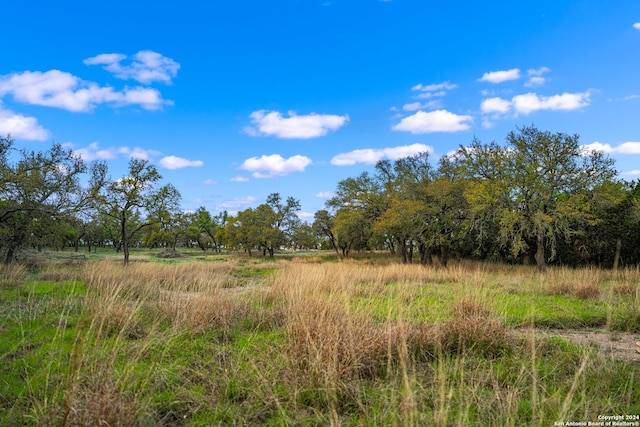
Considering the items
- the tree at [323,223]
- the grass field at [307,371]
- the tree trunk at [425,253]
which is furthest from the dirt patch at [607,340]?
the tree at [323,223]

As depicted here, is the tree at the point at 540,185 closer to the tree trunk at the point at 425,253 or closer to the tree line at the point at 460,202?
the tree line at the point at 460,202

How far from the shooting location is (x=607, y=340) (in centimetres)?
593

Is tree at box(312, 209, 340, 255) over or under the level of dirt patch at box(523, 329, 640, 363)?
over

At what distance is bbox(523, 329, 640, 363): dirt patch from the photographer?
4996mm

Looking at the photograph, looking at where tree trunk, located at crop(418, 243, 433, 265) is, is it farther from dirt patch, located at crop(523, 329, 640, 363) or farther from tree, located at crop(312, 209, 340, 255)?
dirt patch, located at crop(523, 329, 640, 363)

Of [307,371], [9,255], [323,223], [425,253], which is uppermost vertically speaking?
[323,223]

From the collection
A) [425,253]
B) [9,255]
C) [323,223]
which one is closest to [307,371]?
[9,255]

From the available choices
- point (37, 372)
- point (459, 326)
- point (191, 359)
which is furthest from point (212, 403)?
point (459, 326)

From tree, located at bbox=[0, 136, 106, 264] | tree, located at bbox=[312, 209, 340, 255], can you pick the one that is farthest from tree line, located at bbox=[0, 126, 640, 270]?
tree, located at bbox=[312, 209, 340, 255]

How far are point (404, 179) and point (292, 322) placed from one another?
2725 centimetres

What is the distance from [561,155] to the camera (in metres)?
19.9

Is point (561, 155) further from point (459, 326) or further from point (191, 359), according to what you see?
point (191, 359)

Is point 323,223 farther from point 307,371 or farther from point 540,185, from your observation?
point 307,371

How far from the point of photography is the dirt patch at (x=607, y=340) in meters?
5.00
